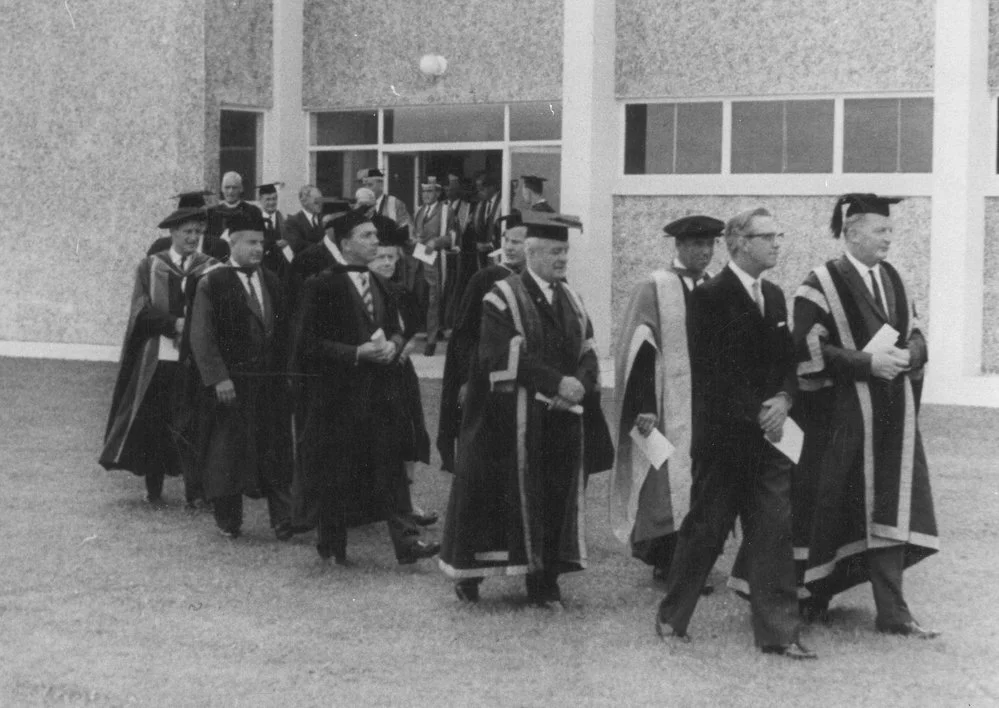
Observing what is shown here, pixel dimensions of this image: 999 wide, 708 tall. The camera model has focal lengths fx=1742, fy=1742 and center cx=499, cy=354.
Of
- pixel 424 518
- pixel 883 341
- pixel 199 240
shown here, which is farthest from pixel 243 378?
pixel 883 341

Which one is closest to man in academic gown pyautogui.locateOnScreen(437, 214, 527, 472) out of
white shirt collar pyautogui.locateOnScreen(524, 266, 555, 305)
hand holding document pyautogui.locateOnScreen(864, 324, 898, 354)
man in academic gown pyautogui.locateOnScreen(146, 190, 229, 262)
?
white shirt collar pyautogui.locateOnScreen(524, 266, 555, 305)

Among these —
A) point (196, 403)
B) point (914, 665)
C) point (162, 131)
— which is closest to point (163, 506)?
point (196, 403)

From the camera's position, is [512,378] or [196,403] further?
[196,403]

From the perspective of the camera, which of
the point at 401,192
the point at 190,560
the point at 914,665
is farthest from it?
the point at 401,192

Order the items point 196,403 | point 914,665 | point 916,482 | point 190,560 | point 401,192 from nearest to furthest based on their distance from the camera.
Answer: point 914,665 → point 916,482 → point 190,560 → point 196,403 → point 401,192

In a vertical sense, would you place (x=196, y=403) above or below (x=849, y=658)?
above

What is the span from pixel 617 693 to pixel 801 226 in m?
12.4

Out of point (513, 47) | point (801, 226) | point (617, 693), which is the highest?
point (513, 47)

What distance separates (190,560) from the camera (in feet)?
30.0

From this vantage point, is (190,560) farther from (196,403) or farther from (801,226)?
(801,226)

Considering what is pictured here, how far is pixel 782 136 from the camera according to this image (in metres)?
18.5

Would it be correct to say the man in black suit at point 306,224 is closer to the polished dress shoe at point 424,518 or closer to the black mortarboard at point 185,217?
the black mortarboard at point 185,217

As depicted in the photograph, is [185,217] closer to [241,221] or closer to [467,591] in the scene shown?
[241,221]

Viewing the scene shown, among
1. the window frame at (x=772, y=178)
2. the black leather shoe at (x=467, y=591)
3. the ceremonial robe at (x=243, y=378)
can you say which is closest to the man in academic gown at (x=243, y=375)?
the ceremonial robe at (x=243, y=378)
